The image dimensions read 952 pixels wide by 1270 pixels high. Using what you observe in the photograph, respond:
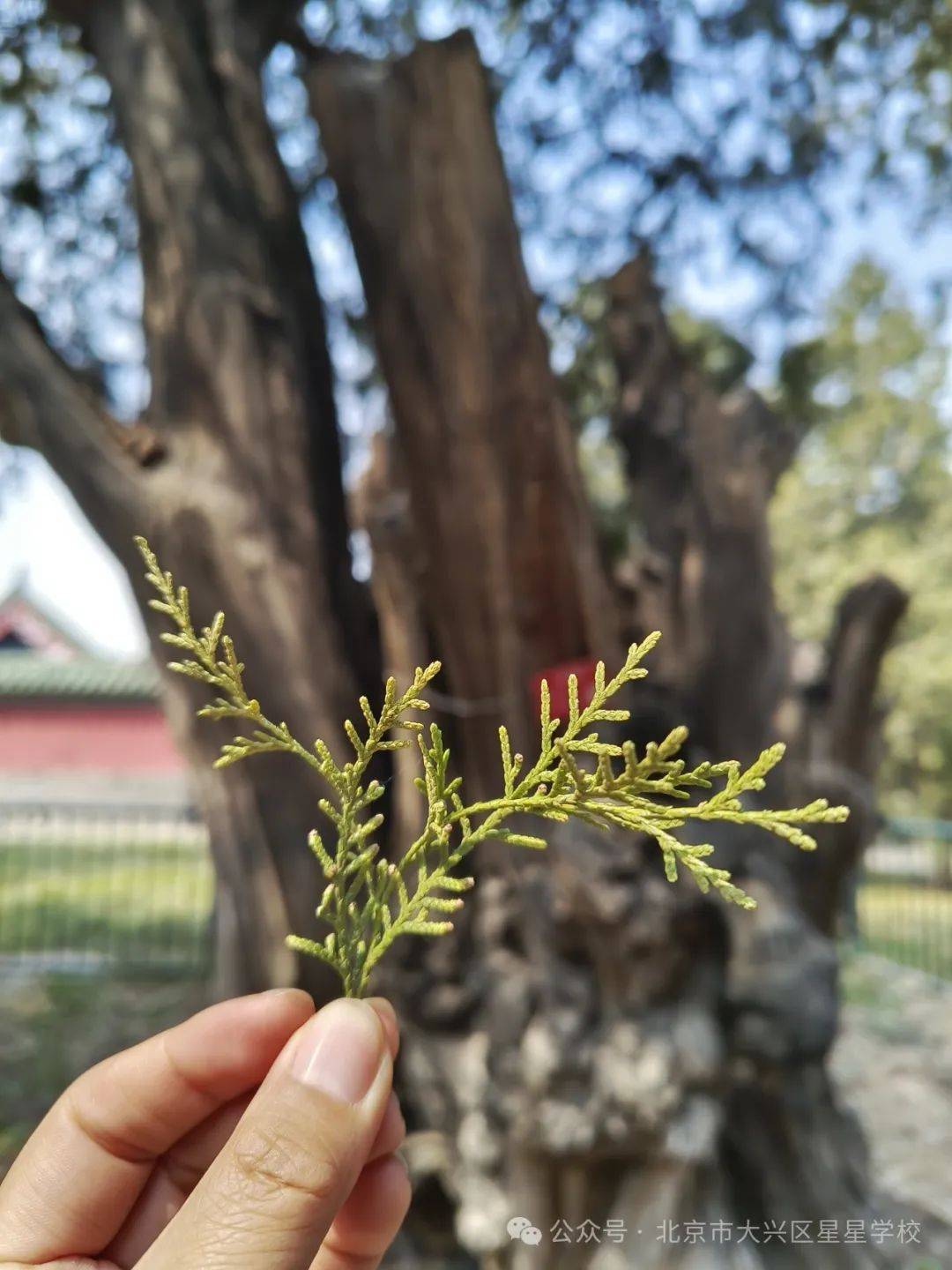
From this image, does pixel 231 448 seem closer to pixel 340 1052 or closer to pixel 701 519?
pixel 701 519

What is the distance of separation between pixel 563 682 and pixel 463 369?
1.95ft

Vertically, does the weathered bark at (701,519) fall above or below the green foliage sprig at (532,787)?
above

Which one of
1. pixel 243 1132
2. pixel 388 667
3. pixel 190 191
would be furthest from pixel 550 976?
pixel 190 191

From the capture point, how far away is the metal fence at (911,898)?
16.8ft

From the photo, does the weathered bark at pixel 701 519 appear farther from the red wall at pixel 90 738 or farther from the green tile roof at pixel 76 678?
the green tile roof at pixel 76 678

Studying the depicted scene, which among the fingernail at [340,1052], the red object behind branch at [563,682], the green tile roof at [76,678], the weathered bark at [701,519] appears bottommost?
the green tile roof at [76,678]

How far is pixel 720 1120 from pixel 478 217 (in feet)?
5.76

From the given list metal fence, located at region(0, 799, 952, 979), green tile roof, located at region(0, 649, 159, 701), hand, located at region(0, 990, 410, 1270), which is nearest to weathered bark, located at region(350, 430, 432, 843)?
hand, located at region(0, 990, 410, 1270)

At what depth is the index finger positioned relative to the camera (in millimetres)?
661

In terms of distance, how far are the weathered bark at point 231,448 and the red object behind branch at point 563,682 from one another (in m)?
0.38

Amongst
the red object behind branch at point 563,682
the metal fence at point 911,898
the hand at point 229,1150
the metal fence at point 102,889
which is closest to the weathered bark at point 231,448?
the red object behind branch at point 563,682

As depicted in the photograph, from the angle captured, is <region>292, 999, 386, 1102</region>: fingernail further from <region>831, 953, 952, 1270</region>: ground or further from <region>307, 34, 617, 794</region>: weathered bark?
<region>831, 953, 952, 1270</region>: ground

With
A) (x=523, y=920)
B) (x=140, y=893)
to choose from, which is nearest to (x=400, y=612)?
(x=523, y=920)

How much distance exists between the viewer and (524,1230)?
167 cm
